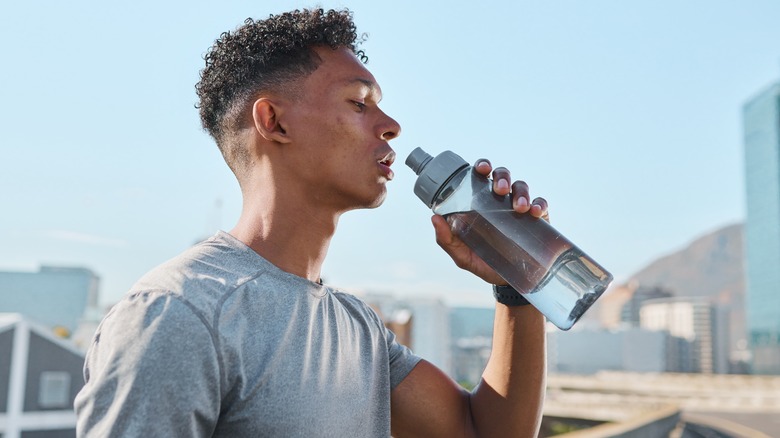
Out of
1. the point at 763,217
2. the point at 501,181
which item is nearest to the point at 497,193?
the point at 501,181

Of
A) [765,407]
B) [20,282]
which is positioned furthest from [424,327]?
[20,282]

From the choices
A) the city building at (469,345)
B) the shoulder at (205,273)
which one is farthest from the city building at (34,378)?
the city building at (469,345)

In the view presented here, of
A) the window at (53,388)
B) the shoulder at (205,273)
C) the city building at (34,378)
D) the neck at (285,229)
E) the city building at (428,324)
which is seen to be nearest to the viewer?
the shoulder at (205,273)

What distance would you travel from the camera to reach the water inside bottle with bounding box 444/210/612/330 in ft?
4.94

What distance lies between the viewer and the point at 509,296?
157 cm

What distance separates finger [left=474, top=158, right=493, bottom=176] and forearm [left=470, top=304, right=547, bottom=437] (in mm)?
297

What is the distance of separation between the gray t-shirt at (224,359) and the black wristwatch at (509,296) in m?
0.35

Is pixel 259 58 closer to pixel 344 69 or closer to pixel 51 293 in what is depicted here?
pixel 344 69

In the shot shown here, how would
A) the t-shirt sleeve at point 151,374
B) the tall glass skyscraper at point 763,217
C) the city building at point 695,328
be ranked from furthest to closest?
the tall glass skyscraper at point 763,217
the city building at point 695,328
the t-shirt sleeve at point 151,374

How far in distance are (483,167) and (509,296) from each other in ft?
0.94

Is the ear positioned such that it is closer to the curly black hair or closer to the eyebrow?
the curly black hair

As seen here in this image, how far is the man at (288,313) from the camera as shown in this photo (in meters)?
1.03

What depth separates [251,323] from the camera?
1150 mm

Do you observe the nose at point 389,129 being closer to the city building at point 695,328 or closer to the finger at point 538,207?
the finger at point 538,207
